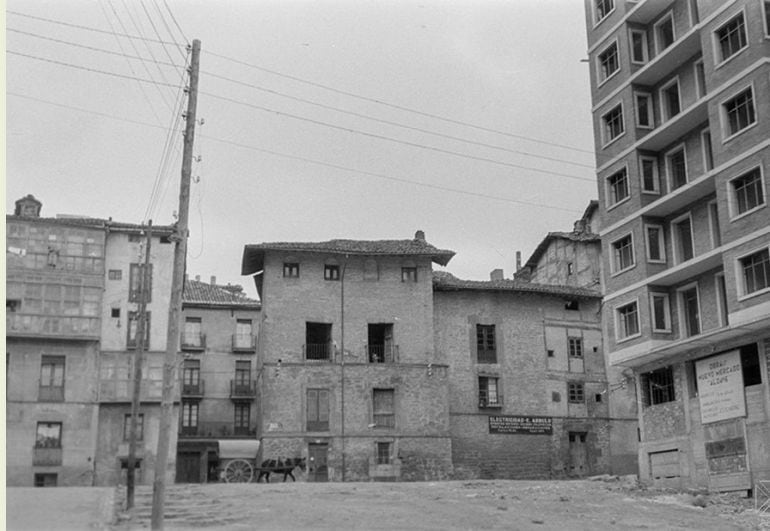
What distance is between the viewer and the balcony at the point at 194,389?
207 feet

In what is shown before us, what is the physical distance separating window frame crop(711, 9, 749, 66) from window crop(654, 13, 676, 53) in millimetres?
4026

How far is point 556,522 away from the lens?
26656 mm

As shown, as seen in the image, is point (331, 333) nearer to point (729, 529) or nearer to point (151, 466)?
point (151, 466)

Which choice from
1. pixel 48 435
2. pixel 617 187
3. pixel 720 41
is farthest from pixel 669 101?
pixel 48 435

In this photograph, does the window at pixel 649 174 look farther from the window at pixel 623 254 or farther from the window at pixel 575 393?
the window at pixel 575 393

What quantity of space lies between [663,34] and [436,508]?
2195cm

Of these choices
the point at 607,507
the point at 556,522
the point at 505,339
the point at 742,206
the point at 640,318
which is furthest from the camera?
the point at 505,339

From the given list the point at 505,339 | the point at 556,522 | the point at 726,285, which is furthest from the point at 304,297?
the point at 556,522

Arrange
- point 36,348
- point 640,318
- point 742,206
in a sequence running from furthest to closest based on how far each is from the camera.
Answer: point 36,348 < point 640,318 < point 742,206

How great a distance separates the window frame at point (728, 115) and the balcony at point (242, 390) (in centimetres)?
3820

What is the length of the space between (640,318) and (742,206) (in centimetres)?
657

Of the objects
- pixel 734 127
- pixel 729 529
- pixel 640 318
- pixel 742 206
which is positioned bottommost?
pixel 729 529

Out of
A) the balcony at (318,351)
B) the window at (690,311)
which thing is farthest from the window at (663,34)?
the balcony at (318,351)

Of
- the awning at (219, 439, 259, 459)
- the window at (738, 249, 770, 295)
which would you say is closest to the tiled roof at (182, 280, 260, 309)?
the awning at (219, 439, 259, 459)
